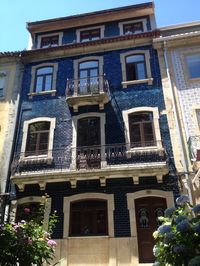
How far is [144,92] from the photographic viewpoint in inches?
560

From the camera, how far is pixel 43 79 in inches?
632

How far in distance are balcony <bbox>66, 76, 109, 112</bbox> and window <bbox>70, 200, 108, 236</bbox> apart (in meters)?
4.71

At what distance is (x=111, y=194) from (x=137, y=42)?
8.66 metres

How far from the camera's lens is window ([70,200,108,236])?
11.7m

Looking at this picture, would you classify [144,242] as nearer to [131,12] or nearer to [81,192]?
[81,192]

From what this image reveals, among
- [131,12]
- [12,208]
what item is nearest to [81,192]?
[12,208]

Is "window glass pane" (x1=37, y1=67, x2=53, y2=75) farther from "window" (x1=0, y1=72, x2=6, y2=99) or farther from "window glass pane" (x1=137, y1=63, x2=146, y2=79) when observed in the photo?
"window glass pane" (x1=137, y1=63, x2=146, y2=79)

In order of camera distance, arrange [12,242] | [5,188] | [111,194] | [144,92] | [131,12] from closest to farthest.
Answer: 1. [12,242]
2. [111,194]
3. [5,188]
4. [144,92]
5. [131,12]

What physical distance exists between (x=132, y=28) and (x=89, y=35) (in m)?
2.66

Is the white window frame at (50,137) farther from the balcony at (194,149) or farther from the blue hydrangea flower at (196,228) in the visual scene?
the blue hydrangea flower at (196,228)

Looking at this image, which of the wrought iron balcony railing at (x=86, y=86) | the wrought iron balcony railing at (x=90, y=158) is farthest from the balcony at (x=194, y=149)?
the wrought iron balcony railing at (x=86, y=86)

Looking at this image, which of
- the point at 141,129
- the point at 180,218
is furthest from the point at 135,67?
the point at 180,218

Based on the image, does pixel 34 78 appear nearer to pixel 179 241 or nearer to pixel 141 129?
pixel 141 129

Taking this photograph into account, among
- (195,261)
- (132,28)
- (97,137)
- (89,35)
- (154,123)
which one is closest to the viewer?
(195,261)
